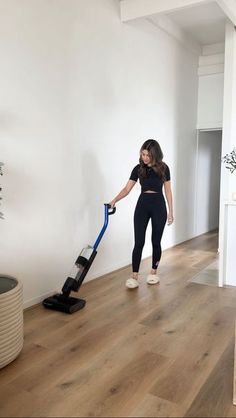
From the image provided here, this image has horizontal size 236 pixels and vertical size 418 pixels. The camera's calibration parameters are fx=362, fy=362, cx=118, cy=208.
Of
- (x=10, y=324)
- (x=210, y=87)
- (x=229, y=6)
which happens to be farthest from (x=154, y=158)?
(x=210, y=87)

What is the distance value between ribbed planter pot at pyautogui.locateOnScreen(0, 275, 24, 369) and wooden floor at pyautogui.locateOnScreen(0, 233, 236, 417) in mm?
91

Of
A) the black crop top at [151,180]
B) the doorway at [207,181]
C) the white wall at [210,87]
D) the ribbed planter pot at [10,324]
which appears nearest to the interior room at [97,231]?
the ribbed planter pot at [10,324]

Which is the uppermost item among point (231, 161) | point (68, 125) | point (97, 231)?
point (68, 125)

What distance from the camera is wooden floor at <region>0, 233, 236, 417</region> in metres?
1.76

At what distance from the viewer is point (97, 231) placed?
12.4 ft

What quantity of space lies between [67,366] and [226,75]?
3.83m

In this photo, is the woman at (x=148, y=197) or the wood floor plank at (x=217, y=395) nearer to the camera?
the wood floor plank at (x=217, y=395)

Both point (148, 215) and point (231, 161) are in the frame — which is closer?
point (231, 161)

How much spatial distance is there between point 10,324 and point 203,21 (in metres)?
4.69

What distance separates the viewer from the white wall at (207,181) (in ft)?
20.8

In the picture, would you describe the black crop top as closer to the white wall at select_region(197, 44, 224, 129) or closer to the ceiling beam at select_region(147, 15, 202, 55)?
the ceiling beam at select_region(147, 15, 202, 55)

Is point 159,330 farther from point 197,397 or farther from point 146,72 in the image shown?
point 146,72

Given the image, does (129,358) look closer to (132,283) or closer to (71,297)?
(71,297)

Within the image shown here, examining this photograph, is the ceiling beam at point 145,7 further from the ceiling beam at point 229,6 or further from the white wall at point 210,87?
the white wall at point 210,87
